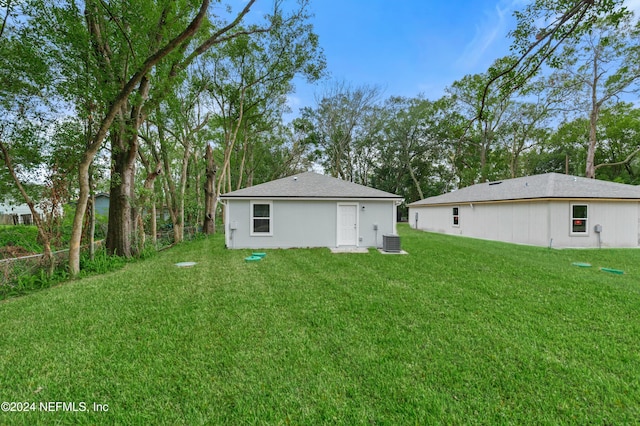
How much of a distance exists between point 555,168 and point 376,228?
32.2m

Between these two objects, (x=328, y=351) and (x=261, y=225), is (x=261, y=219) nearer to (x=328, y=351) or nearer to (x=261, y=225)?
A: (x=261, y=225)

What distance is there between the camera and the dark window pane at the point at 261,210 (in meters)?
10.1

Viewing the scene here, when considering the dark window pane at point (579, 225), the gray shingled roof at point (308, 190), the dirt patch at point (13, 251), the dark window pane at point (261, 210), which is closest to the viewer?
the dirt patch at point (13, 251)

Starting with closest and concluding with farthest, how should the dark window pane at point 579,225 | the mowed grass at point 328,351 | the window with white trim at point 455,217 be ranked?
1. the mowed grass at point 328,351
2. the dark window pane at point 579,225
3. the window with white trim at point 455,217

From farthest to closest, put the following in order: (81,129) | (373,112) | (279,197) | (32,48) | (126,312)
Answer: (373,112) → (279,197) → (81,129) → (32,48) → (126,312)

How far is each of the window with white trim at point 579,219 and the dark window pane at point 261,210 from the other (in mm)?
12194

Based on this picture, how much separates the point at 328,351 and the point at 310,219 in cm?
741

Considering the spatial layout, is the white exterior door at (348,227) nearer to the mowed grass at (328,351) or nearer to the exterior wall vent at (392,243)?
the exterior wall vent at (392,243)

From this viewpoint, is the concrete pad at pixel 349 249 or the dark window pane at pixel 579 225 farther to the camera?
the dark window pane at pixel 579 225

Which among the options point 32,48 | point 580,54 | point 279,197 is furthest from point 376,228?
point 580,54

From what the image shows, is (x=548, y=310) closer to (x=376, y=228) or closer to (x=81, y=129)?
(x=376, y=228)

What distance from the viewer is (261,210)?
10.1 metres

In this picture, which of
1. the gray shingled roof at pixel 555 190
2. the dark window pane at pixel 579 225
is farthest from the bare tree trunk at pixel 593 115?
the dark window pane at pixel 579 225

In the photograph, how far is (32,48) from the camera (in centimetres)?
551
